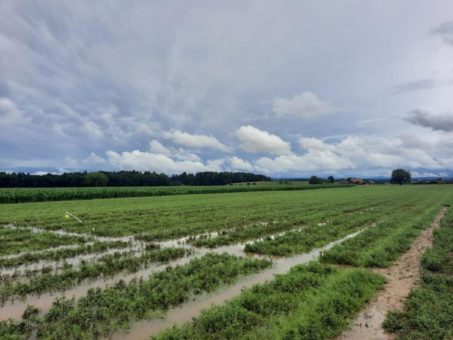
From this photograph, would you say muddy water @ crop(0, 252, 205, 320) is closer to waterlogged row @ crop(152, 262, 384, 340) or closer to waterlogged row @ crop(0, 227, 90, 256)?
waterlogged row @ crop(152, 262, 384, 340)

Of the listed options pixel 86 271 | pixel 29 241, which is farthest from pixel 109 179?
pixel 86 271

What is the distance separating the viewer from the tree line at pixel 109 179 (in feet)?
310

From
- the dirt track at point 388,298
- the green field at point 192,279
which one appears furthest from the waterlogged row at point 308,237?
the dirt track at point 388,298

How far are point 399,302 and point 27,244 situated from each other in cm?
1431

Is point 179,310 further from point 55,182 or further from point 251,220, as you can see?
point 55,182

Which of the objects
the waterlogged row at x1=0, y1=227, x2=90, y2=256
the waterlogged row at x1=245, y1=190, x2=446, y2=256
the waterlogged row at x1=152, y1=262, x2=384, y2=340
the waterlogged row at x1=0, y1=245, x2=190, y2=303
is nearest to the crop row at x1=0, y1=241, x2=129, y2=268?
the waterlogged row at x1=0, y1=227, x2=90, y2=256

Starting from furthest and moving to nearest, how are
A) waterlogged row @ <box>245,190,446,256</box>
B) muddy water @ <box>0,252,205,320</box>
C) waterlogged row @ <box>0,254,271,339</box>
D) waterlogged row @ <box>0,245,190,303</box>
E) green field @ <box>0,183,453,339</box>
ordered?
waterlogged row @ <box>245,190,446,256</box>, waterlogged row @ <box>0,245,190,303</box>, muddy water @ <box>0,252,205,320</box>, green field @ <box>0,183,453,339</box>, waterlogged row @ <box>0,254,271,339</box>

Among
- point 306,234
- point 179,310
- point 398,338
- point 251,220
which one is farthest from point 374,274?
point 251,220

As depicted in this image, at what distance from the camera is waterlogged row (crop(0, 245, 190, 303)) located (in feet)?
25.9

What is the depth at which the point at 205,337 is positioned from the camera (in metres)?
5.46

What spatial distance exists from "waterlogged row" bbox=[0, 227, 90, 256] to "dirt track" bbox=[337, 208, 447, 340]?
12092 mm

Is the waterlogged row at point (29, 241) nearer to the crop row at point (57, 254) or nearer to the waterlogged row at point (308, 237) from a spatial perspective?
the crop row at point (57, 254)

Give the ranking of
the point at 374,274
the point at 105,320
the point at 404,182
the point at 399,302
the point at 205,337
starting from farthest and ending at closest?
the point at 404,182
the point at 374,274
the point at 399,302
the point at 105,320
the point at 205,337

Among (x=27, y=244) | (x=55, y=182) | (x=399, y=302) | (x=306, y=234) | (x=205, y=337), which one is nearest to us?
(x=205, y=337)
